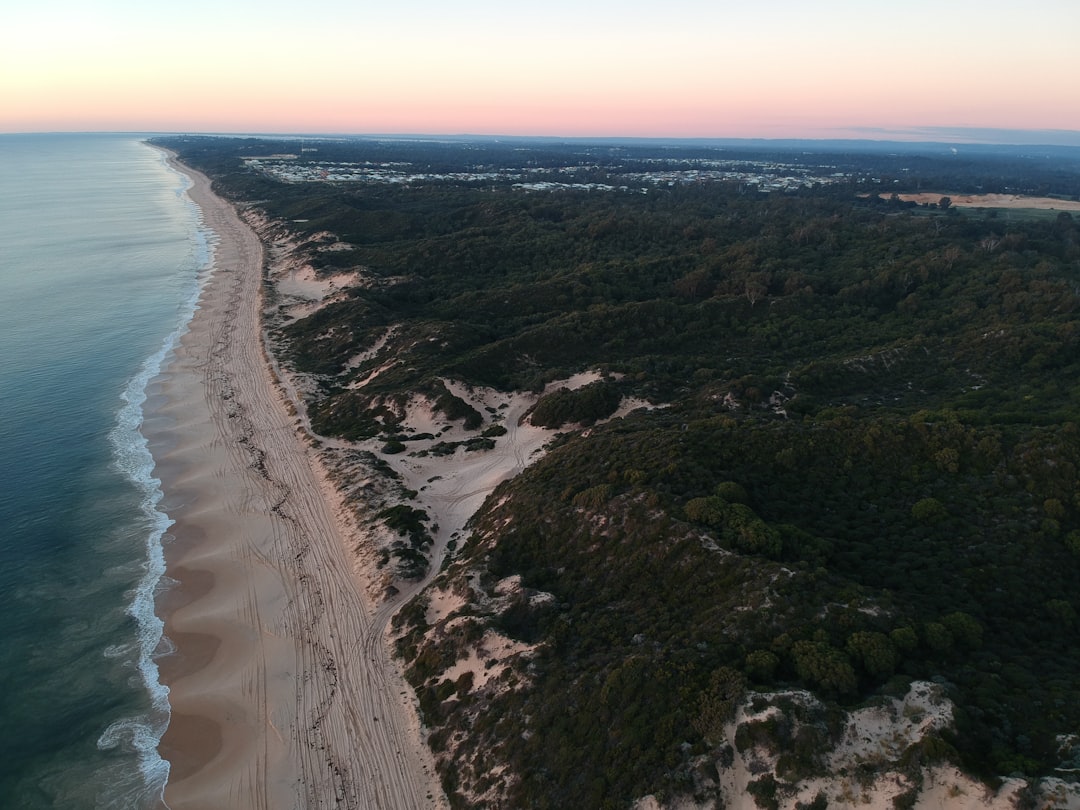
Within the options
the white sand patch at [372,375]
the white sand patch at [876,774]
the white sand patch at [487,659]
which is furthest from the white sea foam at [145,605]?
the white sand patch at [876,774]

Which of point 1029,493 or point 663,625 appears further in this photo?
point 1029,493

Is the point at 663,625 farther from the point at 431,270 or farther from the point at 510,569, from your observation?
the point at 431,270

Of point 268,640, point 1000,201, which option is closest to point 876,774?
point 268,640

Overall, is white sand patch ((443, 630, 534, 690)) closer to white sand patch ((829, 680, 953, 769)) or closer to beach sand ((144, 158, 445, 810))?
beach sand ((144, 158, 445, 810))

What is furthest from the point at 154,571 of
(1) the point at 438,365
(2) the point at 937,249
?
(2) the point at 937,249

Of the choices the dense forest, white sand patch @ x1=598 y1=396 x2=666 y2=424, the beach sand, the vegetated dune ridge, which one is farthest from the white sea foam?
the vegetated dune ridge

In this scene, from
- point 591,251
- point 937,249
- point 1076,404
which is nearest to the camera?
point 1076,404

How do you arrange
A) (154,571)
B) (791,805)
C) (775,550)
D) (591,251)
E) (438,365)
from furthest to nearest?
(591,251) → (438,365) → (154,571) → (775,550) → (791,805)
